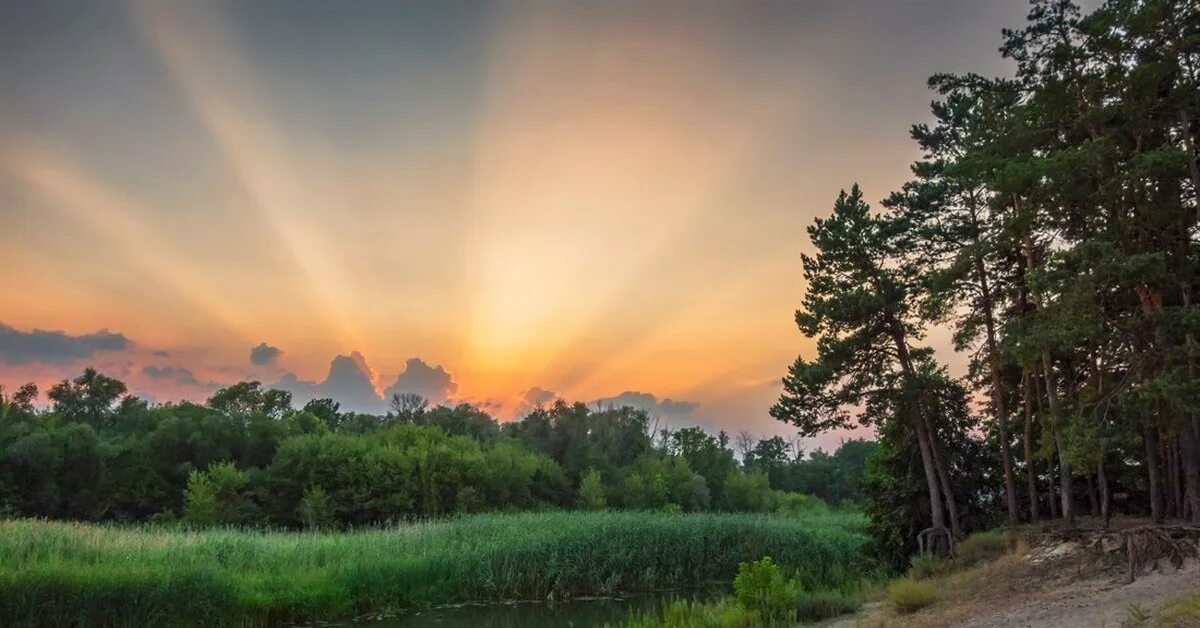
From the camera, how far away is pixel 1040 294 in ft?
55.9

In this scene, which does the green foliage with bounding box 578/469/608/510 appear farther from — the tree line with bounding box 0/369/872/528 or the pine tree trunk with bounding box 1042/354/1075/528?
the pine tree trunk with bounding box 1042/354/1075/528

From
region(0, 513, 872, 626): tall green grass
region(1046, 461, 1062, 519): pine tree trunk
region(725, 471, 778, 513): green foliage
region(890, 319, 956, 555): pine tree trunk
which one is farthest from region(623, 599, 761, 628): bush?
region(725, 471, 778, 513): green foliage

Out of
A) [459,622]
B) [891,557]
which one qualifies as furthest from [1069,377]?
[459,622]

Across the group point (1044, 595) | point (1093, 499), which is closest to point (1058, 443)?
point (1044, 595)

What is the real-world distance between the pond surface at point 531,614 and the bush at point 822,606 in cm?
326

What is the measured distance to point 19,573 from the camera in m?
15.5

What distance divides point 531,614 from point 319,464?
33.7 metres

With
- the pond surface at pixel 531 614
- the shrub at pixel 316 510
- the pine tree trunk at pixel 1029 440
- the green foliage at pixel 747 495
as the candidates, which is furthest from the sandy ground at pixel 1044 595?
the green foliage at pixel 747 495

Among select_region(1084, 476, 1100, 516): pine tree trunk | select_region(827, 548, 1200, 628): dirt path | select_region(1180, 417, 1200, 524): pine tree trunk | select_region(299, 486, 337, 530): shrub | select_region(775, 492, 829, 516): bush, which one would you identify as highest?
select_region(1180, 417, 1200, 524): pine tree trunk

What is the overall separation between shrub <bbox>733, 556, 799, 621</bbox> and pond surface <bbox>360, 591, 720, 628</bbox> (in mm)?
3199

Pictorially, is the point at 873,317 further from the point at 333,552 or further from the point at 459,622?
the point at 333,552

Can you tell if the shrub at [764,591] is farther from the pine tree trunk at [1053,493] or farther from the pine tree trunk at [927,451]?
the pine tree trunk at [1053,493]

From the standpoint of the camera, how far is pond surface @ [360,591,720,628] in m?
19.7

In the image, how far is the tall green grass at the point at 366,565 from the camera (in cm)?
1652
